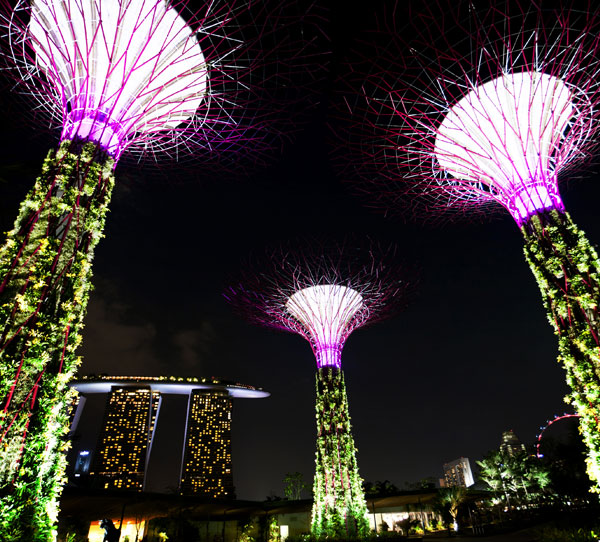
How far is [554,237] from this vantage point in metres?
7.97

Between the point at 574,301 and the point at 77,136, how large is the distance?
9.73 m

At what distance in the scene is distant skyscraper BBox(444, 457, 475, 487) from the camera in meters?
104

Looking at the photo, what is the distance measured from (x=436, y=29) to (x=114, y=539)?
1468 centimetres

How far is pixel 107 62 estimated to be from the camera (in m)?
7.76

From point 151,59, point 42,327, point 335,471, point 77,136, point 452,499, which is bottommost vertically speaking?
point 452,499

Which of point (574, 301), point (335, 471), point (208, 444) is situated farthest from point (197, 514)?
point (208, 444)

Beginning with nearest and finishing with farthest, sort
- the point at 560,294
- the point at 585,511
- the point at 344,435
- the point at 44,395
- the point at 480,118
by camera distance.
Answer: the point at 44,395 < the point at 560,294 < the point at 480,118 < the point at 344,435 < the point at 585,511

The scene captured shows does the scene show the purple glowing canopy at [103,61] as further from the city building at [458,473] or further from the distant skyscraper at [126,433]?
the city building at [458,473]

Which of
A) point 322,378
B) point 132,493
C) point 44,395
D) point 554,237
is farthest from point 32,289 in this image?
point 132,493

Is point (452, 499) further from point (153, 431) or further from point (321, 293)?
point (153, 431)

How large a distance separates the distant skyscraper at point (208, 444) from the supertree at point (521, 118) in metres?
92.8

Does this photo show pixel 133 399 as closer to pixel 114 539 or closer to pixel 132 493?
pixel 132 493

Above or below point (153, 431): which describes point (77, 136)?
below

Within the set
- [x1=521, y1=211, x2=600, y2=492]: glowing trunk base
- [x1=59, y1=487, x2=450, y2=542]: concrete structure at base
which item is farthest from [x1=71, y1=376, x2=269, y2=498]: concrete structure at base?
[x1=521, y1=211, x2=600, y2=492]: glowing trunk base
